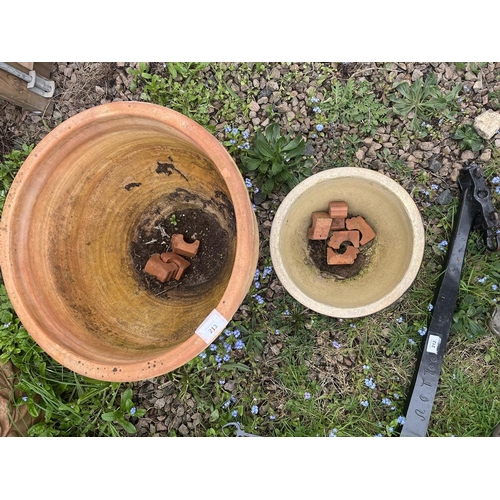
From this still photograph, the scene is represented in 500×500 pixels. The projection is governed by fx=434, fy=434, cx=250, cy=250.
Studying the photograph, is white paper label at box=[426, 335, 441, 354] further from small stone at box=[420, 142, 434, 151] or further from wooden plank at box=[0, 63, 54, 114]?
wooden plank at box=[0, 63, 54, 114]

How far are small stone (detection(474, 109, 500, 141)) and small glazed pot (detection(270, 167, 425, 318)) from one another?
2.21 ft

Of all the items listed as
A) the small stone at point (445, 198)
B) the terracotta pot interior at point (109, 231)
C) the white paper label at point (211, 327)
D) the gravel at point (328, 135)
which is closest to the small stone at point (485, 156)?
the gravel at point (328, 135)

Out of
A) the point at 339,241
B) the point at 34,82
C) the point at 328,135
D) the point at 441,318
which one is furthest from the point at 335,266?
the point at 34,82

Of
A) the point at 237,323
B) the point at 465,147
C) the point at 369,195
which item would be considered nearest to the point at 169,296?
the point at 237,323

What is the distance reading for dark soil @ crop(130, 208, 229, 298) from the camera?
6.11 feet

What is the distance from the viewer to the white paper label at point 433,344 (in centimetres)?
199

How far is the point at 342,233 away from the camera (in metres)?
1.90

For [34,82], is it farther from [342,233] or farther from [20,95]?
[342,233]

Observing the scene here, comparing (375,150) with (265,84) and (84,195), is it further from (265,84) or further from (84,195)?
(84,195)

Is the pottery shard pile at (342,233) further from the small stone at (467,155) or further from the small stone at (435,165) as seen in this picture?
the small stone at (467,155)

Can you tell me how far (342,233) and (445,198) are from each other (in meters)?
0.59

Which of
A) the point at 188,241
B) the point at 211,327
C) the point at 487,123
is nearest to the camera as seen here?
the point at 211,327

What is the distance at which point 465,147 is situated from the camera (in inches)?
82.3

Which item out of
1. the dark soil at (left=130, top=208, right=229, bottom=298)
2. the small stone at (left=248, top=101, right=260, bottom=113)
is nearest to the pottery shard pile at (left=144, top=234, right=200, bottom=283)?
the dark soil at (left=130, top=208, right=229, bottom=298)
